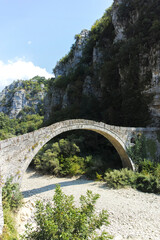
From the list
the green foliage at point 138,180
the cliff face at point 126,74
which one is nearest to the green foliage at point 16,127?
the cliff face at point 126,74

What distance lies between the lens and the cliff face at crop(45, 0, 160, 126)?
13.1 metres

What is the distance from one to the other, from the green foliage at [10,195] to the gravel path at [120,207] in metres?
0.67

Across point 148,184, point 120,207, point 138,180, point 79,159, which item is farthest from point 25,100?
point 120,207

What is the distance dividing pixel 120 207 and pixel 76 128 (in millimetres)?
4841

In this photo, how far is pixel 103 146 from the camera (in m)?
15.2

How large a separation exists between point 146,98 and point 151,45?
548 cm

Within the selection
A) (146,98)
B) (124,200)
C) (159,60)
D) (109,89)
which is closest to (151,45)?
(159,60)

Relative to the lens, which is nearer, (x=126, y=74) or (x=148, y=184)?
(x=148, y=184)

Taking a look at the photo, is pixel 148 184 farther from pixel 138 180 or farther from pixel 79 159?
pixel 79 159

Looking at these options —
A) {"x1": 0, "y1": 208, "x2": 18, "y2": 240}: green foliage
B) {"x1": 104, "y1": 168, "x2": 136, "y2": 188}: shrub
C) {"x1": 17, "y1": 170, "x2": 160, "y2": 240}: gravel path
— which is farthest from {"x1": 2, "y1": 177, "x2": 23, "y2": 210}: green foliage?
{"x1": 104, "y1": 168, "x2": 136, "y2": 188}: shrub

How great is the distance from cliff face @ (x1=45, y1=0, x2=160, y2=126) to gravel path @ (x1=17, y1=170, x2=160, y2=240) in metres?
7.82

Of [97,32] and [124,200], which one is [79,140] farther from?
[97,32]

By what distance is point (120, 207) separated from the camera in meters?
6.49

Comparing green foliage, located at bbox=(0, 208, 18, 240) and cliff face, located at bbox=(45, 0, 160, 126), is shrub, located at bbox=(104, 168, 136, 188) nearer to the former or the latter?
cliff face, located at bbox=(45, 0, 160, 126)
